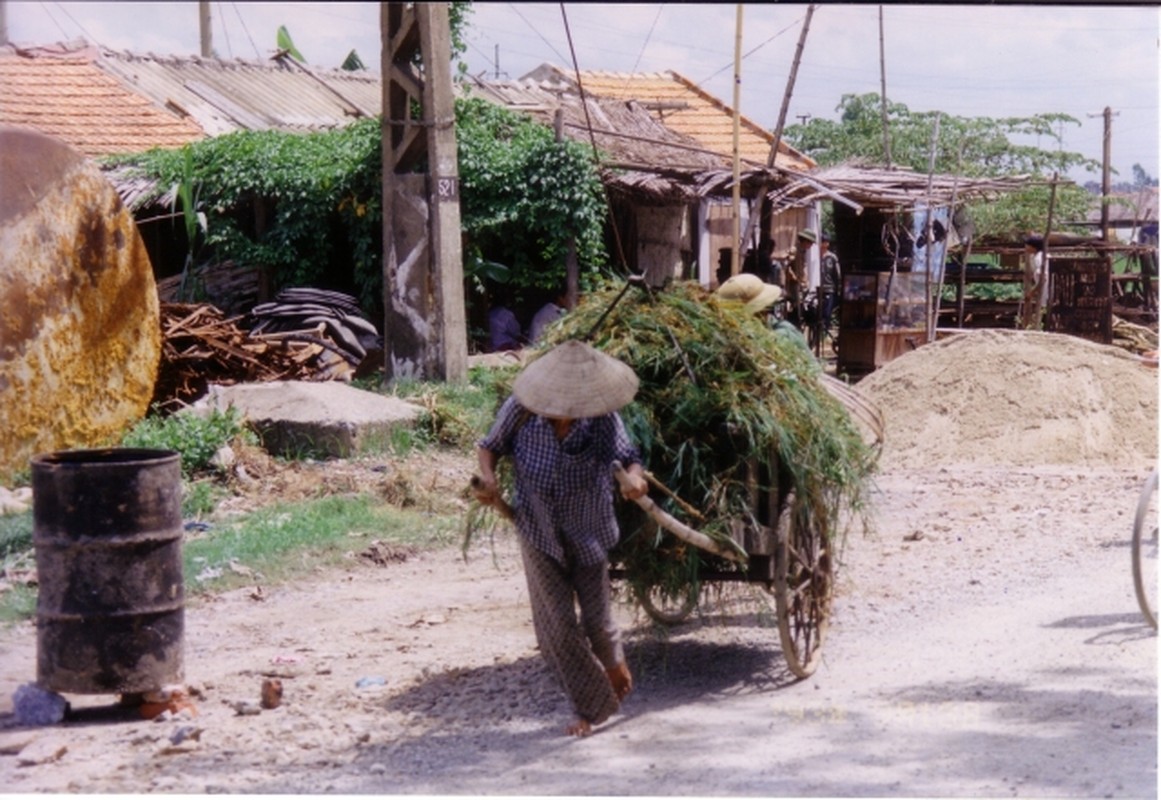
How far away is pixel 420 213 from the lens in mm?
12422

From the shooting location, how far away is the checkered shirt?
5.06 metres

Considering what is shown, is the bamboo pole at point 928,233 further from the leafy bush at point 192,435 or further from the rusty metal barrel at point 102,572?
the rusty metal barrel at point 102,572

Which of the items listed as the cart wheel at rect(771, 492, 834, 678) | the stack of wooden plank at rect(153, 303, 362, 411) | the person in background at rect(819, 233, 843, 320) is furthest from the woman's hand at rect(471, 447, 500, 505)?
the person in background at rect(819, 233, 843, 320)

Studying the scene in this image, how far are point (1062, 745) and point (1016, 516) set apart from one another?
459 cm

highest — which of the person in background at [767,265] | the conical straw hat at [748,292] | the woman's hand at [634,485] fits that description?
the person in background at [767,265]

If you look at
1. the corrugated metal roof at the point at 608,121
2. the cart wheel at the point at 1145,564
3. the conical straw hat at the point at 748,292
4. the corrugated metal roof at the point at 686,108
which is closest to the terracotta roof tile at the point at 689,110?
the corrugated metal roof at the point at 686,108

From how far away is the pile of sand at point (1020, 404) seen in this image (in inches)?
465

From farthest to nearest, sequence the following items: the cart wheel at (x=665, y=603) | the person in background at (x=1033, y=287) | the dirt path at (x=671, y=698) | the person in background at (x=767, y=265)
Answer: the person in background at (x=1033, y=287) < the person in background at (x=767, y=265) < the cart wheel at (x=665, y=603) < the dirt path at (x=671, y=698)

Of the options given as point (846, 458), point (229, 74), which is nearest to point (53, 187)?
point (846, 458)

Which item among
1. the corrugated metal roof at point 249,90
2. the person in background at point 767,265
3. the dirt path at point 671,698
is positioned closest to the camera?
the dirt path at point 671,698

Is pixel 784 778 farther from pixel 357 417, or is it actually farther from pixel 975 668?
pixel 357 417

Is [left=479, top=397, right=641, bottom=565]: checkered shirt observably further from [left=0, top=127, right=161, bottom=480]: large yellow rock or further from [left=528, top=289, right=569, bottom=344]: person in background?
[left=528, top=289, right=569, bottom=344]: person in background

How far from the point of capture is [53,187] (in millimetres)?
8906

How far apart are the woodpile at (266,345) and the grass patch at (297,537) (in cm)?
251
